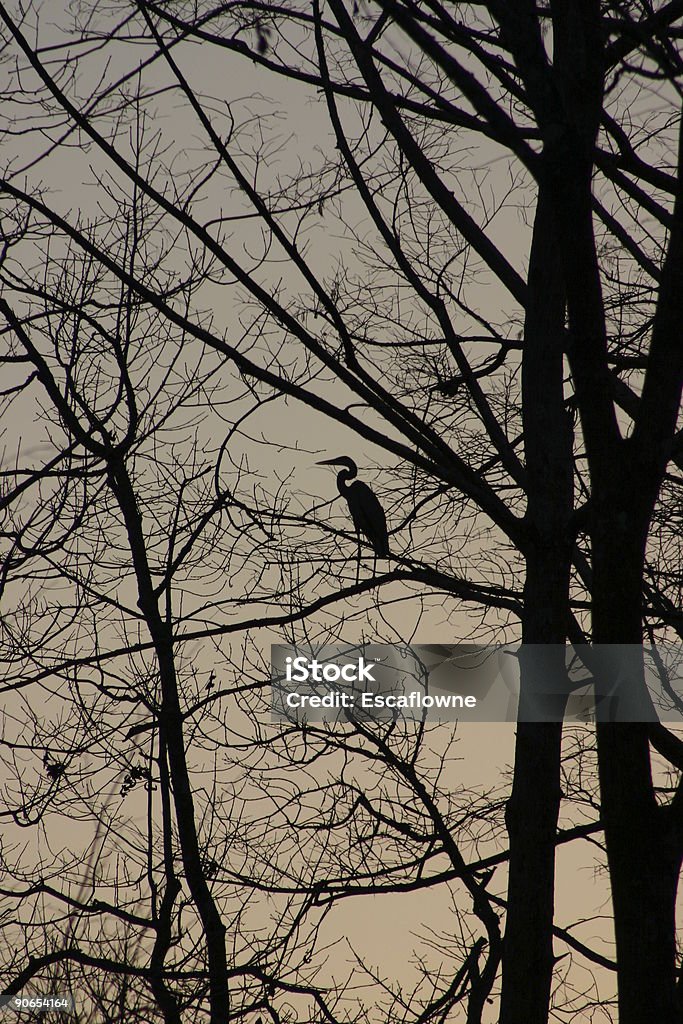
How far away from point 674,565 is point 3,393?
3.96m

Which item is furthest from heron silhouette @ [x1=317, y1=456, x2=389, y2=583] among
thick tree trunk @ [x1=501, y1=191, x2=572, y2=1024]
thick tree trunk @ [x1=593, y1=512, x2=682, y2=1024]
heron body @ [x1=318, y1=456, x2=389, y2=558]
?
thick tree trunk @ [x1=593, y1=512, x2=682, y2=1024]

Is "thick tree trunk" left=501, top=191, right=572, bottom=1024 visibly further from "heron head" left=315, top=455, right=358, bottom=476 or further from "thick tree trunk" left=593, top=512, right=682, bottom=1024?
"heron head" left=315, top=455, right=358, bottom=476

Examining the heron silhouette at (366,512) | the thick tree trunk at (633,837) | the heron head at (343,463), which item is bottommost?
the thick tree trunk at (633,837)

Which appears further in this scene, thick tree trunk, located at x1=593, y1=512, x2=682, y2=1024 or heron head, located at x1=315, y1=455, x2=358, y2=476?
heron head, located at x1=315, y1=455, x2=358, y2=476

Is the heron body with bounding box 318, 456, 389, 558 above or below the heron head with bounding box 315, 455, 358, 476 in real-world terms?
below

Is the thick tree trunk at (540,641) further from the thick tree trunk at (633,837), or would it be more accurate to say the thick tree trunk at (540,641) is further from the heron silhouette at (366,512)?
the heron silhouette at (366,512)

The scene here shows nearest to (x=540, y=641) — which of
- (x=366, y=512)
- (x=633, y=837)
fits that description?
(x=633, y=837)

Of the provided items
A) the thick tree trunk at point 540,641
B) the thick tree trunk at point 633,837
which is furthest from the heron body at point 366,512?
the thick tree trunk at point 633,837

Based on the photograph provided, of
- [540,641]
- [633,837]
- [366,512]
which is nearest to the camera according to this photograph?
[633,837]

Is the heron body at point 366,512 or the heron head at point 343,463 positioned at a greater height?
the heron head at point 343,463

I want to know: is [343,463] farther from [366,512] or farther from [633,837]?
→ [633,837]

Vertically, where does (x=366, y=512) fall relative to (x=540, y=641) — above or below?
above

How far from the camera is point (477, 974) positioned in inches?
224

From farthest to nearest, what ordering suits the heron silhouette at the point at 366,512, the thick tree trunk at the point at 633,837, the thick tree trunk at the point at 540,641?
the heron silhouette at the point at 366,512, the thick tree trunk at the point at 540,641, the thick tree trunk at the point at 633,837
